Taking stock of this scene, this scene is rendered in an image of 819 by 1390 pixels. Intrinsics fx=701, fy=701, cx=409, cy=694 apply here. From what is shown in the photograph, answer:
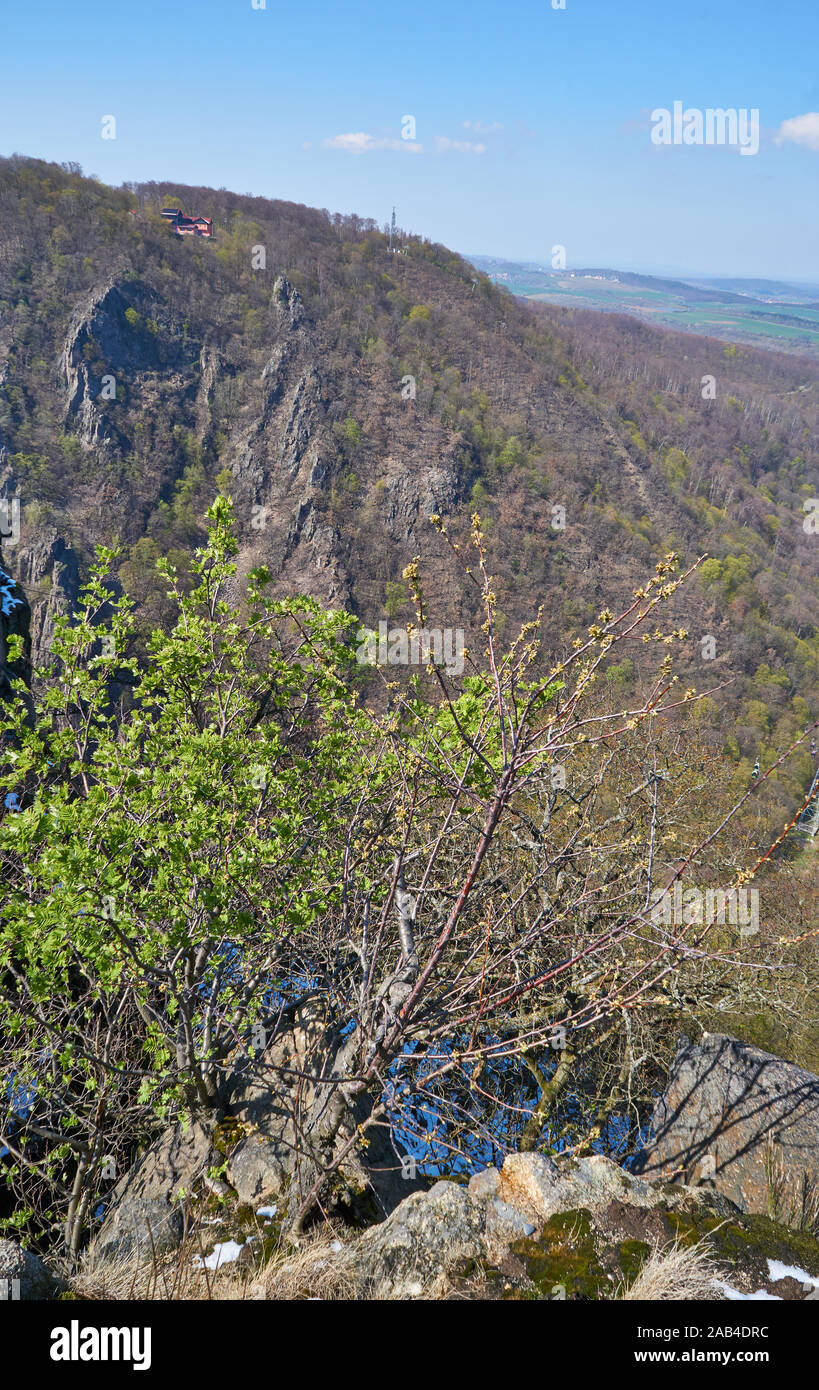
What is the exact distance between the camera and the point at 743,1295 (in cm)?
337

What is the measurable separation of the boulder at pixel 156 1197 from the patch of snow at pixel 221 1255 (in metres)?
0.23

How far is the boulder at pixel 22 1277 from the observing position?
3.24 meters

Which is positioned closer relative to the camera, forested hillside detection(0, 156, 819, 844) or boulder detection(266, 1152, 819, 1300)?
boulder detection(266, 1152, 819, 1300)

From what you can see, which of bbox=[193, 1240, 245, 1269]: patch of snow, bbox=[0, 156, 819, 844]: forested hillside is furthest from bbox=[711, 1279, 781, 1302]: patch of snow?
bbox=[0, 156, 819, 844]: forested hillside

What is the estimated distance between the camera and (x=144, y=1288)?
11.4 ft

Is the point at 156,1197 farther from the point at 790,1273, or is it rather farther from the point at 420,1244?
the point at 790,1273

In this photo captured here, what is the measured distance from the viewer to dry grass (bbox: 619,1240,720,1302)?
3.22m

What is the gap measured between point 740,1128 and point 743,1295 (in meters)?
3.94

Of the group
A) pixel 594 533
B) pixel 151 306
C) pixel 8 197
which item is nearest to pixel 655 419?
pixel 594 533

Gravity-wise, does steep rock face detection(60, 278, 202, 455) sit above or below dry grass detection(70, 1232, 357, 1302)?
above

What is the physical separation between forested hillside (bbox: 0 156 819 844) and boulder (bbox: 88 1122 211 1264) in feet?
158

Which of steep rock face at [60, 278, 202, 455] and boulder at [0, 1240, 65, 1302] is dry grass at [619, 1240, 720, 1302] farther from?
steep rock face at [60, 278, 202, 455]

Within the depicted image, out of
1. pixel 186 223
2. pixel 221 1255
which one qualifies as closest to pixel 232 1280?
pixel 221 1255
